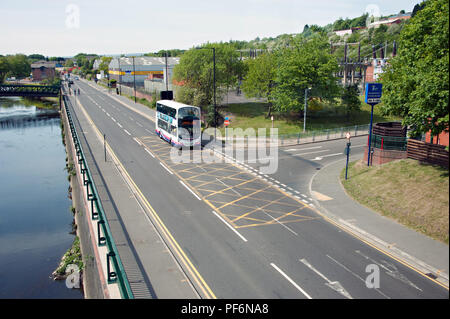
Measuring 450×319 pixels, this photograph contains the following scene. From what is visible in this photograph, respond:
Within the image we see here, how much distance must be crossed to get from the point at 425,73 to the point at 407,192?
7374mm

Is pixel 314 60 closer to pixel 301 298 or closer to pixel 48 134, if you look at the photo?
pixel 301 298

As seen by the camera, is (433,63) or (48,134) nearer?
(433,63)

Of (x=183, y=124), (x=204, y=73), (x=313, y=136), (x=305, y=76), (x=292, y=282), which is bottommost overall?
(x=292, y=282)

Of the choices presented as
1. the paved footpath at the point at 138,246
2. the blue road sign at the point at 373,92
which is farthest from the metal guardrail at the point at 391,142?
the paved footpath at the point at 138,246

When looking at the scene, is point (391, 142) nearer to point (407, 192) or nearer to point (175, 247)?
point (407, 192)

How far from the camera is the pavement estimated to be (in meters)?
14.8

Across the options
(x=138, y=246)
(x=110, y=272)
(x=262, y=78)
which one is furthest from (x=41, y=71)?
(x=110, y=272)

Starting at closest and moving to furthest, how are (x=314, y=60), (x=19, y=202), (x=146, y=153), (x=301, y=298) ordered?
1. (x=301, y=298)
2. (x=19, y=202)
3. (x=146, y=153)
4. (x=314, y=60)

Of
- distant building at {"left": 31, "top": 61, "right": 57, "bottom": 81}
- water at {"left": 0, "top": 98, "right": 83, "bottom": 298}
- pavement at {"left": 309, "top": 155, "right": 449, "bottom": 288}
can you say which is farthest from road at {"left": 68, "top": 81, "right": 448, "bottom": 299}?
distant building at {"left": 31, "top": 61, "right": 57, "bottom": 81}

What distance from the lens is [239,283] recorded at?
45.1 feet

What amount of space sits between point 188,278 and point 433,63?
1555 cm

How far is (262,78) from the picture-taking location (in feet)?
177

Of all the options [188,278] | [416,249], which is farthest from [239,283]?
[416,249]
